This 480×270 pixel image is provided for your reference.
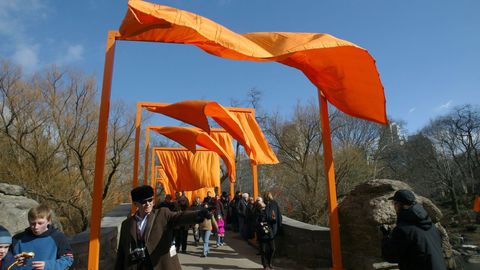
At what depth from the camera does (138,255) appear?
11.2ft

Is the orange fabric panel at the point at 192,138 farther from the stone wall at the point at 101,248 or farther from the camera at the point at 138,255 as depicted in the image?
the camera at the point at 138,255

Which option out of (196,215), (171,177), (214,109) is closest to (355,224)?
(196,215)

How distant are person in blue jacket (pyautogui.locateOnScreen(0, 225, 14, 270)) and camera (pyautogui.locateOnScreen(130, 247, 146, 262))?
0.98 meters

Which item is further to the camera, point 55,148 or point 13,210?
point 55,148

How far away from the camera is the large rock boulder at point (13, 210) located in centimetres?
664

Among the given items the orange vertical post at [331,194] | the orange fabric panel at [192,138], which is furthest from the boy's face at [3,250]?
the orange fabric panel at [192,138]

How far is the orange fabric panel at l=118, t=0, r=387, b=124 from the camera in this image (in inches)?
194

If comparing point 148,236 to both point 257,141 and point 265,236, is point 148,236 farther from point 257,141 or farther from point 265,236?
point 257,141

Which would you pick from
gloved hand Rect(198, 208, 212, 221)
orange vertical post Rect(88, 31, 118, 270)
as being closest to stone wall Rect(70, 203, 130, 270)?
orange vertical post Rect(88, 31, 118, 270)

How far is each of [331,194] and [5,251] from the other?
4488mm

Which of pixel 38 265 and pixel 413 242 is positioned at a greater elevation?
pixel 413 242

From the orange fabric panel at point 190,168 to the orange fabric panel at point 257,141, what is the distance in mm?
4728

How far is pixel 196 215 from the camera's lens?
326 centimetres

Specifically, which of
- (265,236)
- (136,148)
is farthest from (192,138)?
(265,236)
